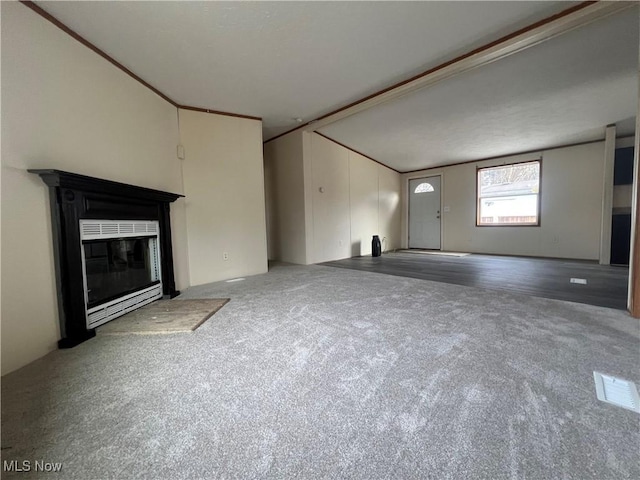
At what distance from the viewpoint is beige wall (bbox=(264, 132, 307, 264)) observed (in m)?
5.29

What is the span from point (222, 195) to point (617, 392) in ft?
14.6

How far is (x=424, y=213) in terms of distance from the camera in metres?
7.77

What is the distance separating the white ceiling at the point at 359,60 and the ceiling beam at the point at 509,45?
8cm

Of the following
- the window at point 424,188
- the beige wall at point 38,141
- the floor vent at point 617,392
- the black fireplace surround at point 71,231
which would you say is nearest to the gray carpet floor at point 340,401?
the floor vent at point 617,392

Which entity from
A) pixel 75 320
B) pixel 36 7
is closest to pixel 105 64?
pixel 36 7

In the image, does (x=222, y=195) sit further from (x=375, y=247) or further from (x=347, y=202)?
(x=375, y=247)

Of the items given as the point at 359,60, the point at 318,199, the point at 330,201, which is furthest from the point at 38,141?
the point at 330,201

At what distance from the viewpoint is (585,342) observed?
1.78 m

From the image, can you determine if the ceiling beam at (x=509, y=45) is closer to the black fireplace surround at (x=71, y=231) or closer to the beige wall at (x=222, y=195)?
the beige wall at (x=222, y=195)

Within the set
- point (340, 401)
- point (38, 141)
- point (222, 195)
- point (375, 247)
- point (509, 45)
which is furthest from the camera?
point (375, 247)

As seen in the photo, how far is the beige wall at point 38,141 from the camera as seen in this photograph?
1.66 metres

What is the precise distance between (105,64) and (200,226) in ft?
6.87

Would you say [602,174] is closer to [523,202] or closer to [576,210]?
[576,210]

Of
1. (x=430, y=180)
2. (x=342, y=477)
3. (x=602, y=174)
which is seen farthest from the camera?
(x=430, y=180)
